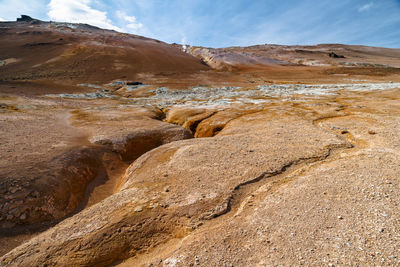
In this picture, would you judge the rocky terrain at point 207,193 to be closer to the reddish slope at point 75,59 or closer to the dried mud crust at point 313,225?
the dried mud crust at point 313,225

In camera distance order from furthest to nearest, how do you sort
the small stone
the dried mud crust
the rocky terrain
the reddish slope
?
the reddish slope < the small stone < the rocky terrain < the dried mud crust

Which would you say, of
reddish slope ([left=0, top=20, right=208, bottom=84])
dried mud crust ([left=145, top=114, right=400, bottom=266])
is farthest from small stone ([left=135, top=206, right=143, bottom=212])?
reddish slope ([left=0, top=20, right=208, bottom=84])

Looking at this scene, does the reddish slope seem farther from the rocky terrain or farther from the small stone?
the small stone

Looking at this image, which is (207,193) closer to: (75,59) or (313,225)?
(313,225)

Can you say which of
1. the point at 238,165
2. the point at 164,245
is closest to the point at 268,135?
the point at 238,165

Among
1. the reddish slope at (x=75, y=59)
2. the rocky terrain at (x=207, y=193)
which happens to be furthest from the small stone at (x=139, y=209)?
the reddish slope at (x=75, y=59)

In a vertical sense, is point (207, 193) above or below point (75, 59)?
below

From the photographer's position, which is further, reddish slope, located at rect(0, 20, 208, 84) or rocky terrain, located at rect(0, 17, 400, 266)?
reddish slope, located at rect(0, 20, 208, 84)

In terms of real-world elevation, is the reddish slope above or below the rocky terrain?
above

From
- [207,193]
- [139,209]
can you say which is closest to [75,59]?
[139,209]

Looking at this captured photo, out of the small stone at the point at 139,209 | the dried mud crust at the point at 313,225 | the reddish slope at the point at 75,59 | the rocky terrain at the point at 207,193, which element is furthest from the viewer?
the reddish slope at the point at 75,59

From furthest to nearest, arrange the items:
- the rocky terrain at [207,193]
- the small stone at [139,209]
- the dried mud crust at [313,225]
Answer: the small stone at [139,209] < the rocky terrain at [207,193] < the dried mud crust at [313,225]

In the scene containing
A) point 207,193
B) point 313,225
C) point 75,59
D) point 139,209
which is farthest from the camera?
point 75,59

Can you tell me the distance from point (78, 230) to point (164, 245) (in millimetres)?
1729
